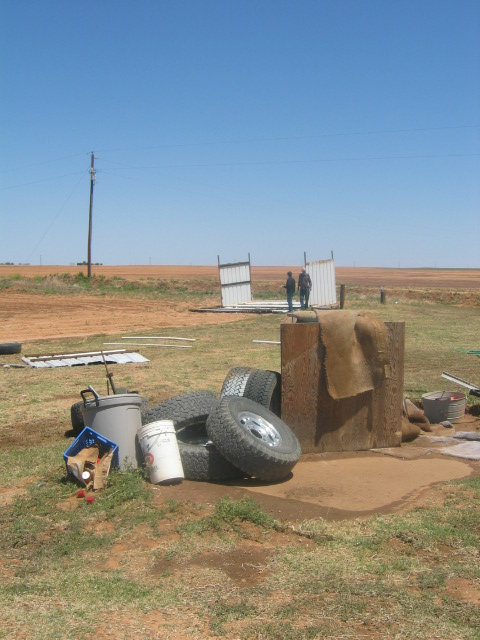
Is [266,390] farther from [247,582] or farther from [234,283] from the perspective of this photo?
[234,283]

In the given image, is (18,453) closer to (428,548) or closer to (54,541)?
(54,541)

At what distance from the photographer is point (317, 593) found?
14.3 ft

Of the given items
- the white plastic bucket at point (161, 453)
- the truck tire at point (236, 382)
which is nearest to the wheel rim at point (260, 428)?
the white plastic bucket at point (161, 453)

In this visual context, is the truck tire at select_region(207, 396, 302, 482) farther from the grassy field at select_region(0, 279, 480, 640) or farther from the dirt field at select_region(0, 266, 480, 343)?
the dirt field at select_region(0, 266, 480, 343)

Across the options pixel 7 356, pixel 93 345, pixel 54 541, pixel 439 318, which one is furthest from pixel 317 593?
pixel 439 318

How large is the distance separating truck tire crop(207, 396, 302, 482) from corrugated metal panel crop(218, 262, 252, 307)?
80.0 feet

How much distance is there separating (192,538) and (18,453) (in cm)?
313

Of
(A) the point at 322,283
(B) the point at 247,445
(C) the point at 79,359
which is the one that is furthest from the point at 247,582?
(A) the point at 322,283

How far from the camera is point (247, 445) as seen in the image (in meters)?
6.31

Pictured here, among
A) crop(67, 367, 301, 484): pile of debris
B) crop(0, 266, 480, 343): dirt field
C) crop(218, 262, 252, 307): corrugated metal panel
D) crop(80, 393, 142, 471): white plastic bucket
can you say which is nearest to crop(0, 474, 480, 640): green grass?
crop(80, 393, 142, 471): white plastic bucket

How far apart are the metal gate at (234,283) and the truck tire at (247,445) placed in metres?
24.4

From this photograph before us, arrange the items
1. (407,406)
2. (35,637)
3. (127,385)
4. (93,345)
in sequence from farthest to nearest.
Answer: (93,345) → (127,385) → (407,406) → (35,637)

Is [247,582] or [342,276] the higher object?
[342,276]

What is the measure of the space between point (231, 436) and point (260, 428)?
0.78m
